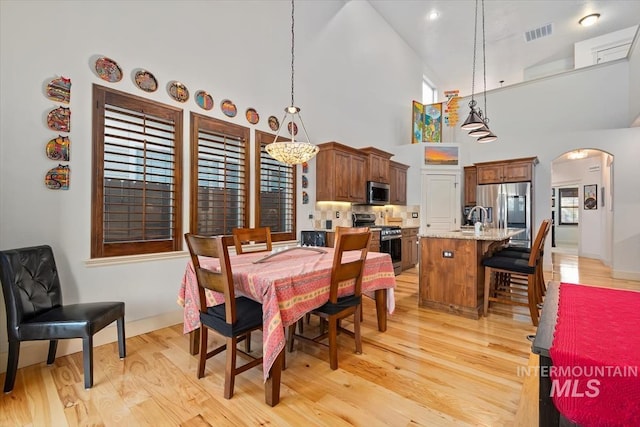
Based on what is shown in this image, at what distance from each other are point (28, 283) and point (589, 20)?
388 inches

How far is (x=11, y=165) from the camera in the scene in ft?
7.12

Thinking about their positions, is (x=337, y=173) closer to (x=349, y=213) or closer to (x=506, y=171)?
(x=349, y=213)

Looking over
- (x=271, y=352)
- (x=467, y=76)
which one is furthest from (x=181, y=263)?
(x=467, y=76)

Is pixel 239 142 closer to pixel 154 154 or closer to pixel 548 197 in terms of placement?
pixel 154 154

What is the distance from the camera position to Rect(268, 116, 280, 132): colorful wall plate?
159 inches

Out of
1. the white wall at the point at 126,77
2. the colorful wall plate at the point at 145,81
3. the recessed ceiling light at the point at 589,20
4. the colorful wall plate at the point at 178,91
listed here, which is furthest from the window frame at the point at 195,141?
the recessed ceiling light at the point at 589,20

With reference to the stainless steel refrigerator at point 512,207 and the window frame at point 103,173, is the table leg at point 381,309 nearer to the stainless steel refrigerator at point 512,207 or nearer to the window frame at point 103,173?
the window frame at point 103,173

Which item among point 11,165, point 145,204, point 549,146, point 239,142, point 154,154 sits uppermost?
point 549,146

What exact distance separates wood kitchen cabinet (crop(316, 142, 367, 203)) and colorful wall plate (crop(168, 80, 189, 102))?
219 cm

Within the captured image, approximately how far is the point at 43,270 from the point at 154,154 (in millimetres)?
1353

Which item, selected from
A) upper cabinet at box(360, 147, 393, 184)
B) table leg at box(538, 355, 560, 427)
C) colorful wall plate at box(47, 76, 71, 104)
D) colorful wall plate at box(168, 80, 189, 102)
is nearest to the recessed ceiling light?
upper cabinet at box(360, 147, 393, 184)

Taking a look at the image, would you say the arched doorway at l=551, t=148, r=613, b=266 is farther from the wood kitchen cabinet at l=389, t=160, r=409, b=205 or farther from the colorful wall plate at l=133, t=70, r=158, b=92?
the colorful wall plate at l=133, t=70, r=158, b=92

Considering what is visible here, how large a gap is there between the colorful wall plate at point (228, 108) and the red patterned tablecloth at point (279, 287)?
6.33 feet

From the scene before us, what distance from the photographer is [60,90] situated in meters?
2.39
